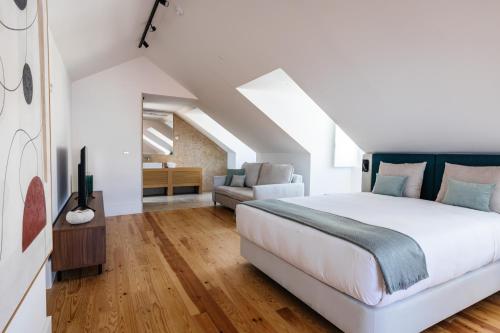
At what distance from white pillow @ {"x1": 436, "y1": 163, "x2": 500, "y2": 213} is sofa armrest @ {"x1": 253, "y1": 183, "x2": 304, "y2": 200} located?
2176 millimetres

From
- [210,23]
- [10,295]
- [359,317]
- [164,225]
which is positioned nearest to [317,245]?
[359,317]

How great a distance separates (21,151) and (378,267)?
1.76 metres

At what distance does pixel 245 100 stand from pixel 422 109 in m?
2.61

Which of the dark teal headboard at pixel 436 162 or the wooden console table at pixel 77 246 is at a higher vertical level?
the dark teal headboard at pixel 436 162

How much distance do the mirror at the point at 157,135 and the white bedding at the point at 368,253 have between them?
4997mm

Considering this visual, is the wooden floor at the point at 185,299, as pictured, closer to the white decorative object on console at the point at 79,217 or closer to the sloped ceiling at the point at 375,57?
the white decorative object on console at the point at 79,217

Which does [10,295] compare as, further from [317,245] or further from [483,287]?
[483,287]

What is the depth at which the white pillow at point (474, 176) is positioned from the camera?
101 inches

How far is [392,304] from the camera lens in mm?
1568

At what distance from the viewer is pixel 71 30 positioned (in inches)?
108

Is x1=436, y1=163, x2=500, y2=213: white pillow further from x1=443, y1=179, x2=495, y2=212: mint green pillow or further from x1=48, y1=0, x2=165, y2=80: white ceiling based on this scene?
x1=48, y1=0, x2=165, y2=80: white ceiling

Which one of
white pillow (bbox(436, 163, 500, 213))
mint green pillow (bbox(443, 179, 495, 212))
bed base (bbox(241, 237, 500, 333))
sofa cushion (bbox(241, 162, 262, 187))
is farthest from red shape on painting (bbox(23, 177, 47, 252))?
sofa cushion (bbox(241, 162, 262, 187))

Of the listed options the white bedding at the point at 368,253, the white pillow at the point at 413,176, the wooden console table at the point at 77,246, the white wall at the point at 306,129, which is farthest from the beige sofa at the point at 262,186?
the wooden console table at the point at 77,246

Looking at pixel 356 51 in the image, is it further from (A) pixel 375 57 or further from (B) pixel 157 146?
(B) pixel 157 146
